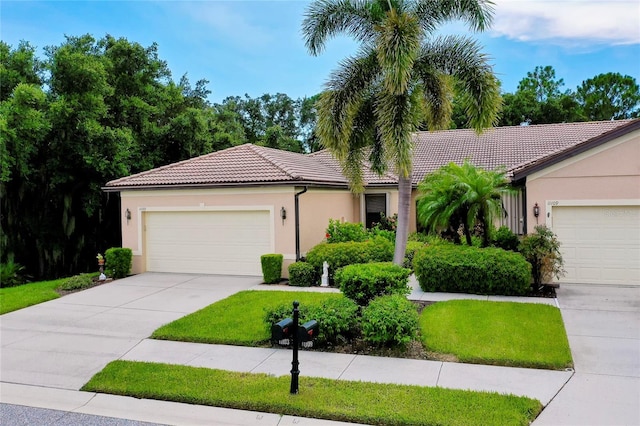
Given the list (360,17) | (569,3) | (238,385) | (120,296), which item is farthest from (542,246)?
(120,296)

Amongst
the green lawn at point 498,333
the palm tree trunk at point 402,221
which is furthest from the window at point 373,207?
the green lawn at point 498,333

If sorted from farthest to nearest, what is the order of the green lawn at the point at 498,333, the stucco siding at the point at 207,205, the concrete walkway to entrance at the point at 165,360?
1. the stucco siding at the point at 207,205
2. the green lawn at the point at 498,333
3. the concrete walkway to entrance at the point at 165,360

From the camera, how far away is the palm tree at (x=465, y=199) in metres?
11.9

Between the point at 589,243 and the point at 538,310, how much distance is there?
12.5 ft

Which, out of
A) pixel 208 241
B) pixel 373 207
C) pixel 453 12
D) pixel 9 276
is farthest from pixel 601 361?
pixel 9 276

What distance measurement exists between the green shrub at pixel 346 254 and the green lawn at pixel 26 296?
6.58 meters

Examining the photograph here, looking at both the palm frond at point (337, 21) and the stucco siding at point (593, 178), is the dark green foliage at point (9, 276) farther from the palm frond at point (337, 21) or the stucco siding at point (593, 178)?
the stucco siding at point (593, 178)

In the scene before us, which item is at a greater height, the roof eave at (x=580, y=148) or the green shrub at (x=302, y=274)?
the roof eave at (x=580, y=148)

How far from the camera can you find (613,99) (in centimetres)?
3647

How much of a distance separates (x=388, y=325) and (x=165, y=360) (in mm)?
3369

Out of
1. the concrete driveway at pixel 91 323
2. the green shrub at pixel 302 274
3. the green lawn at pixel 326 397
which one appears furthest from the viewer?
the green shrub at pixel 302 274

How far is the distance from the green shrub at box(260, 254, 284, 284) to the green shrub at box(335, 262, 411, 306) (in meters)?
4.42

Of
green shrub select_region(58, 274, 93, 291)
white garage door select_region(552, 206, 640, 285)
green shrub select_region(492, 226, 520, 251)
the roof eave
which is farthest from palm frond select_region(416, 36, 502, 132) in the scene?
green shrub select_region(58, 274, 93, 291)

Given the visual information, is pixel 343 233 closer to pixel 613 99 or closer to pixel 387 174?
pixel 387 174
